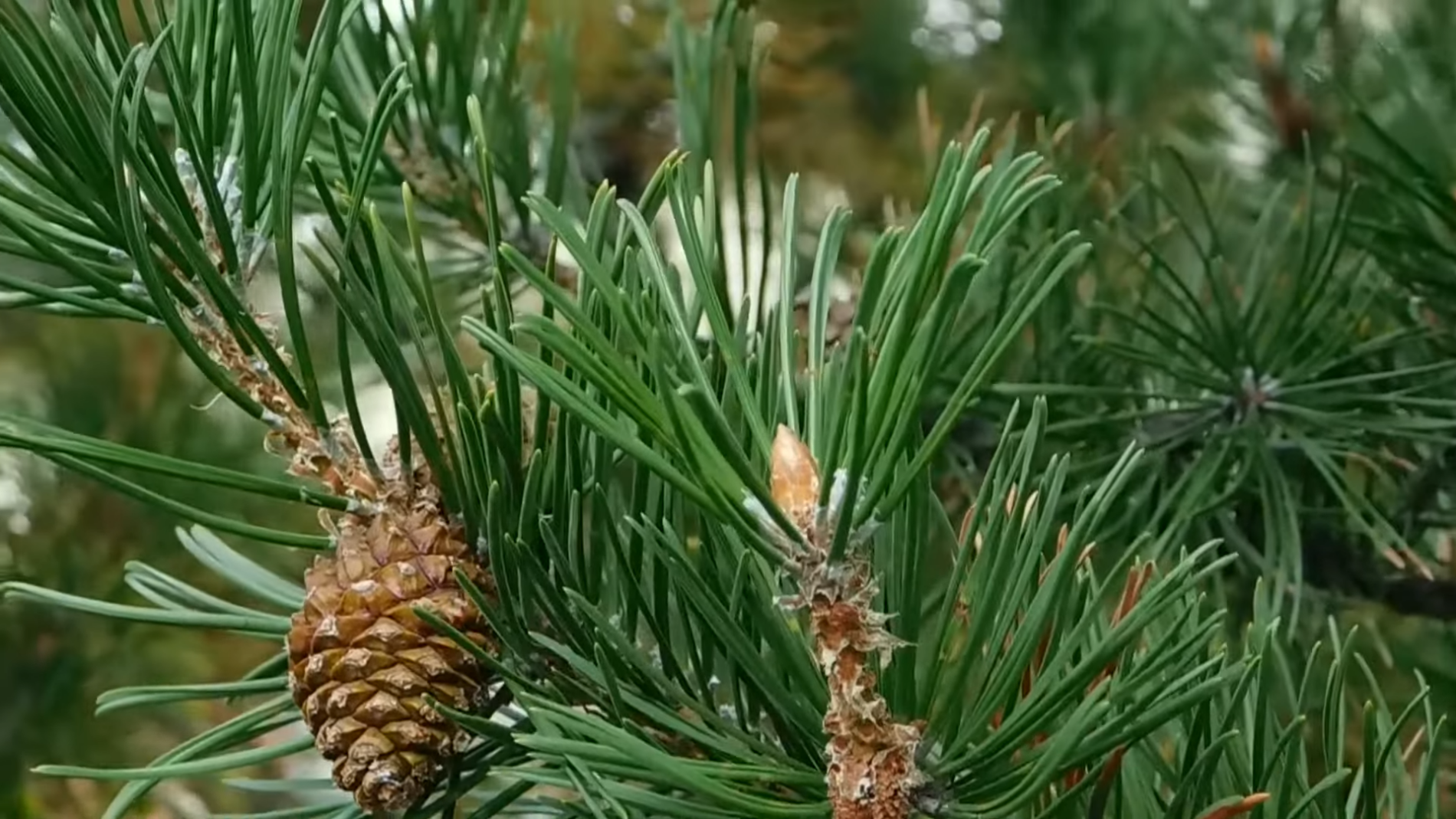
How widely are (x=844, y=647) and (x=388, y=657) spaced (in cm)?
6

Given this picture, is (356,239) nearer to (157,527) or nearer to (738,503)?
(738,503)

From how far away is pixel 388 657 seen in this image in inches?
6.9

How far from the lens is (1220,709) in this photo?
0.21 meters

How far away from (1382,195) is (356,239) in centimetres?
26

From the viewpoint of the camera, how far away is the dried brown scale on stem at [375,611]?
17 cm

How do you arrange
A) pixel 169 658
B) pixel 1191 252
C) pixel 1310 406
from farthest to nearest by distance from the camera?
pixel 169 658, pixel 1191 252, pixel 1310 406

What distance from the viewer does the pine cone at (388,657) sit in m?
0.17

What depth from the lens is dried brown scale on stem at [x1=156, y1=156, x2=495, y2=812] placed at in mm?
175

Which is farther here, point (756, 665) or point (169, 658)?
point (169, 658)

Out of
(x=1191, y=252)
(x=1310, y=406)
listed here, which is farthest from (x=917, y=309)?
(x=1191, y=252)

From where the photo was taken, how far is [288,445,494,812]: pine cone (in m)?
0.17

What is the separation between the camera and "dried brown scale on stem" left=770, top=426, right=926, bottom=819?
0.50ft

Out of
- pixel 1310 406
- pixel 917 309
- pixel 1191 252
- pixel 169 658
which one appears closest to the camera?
pixel 917 309

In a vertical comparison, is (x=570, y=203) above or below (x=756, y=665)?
above
